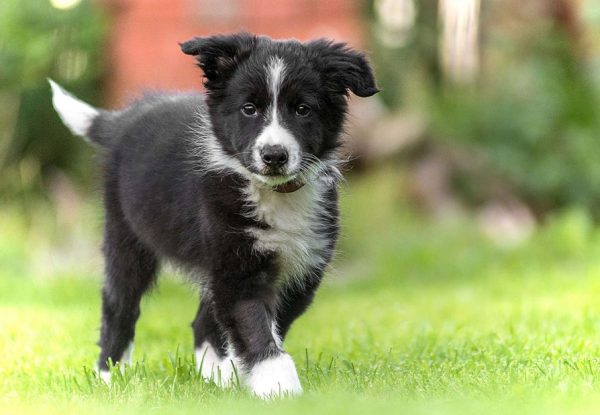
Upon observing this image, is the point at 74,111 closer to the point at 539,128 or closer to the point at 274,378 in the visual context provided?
the point at 274,378

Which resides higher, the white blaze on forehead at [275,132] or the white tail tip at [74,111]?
the white blaze on forehead at [275,132]

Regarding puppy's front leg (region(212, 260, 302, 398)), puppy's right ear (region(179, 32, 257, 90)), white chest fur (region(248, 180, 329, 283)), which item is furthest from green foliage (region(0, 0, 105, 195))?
puppy's front leg (region(212, 260, 302, 398))

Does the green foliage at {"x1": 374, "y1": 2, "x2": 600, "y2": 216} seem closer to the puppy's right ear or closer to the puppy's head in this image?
the puppy's head

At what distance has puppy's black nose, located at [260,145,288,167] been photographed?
15.8 feet

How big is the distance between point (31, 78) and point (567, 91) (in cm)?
715

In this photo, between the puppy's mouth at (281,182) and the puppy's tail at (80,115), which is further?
the puppy's tail at (80,115)

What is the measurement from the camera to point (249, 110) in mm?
5020

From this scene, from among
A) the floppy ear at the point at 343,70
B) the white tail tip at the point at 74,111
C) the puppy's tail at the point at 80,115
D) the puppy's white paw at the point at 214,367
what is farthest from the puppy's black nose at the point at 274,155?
the white tail tip at the point at 74,111

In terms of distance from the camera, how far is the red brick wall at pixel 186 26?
44.0 ft

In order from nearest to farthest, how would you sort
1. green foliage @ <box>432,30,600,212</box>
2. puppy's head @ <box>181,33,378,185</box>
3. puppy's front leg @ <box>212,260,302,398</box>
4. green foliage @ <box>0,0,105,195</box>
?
puppy's front leg @ <box>212,260,302,398</box>, puppy's head @ <box>181,33,378,185</box>, green foliage @ <box>0,0,105,195</box>, green foliage @ <box>432,30,600,212</box>

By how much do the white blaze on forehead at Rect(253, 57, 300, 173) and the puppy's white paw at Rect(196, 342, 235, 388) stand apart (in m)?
1.03

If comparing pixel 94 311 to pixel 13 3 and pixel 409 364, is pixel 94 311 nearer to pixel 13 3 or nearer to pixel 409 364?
pixel 409 364

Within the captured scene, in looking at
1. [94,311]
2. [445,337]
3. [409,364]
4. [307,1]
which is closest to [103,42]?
[307,1]

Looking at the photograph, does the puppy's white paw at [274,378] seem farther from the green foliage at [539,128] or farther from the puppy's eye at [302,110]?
the green foliage at [539,128]
